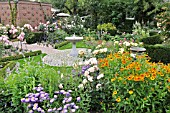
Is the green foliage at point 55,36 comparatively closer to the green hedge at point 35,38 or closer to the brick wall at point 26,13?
the green hedge at point 35,38

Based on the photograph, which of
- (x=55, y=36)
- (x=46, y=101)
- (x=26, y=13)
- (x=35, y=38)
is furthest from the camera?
(x=26, y=13)

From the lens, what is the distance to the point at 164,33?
339 inches

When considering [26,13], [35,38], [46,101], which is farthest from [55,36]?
[46,101]

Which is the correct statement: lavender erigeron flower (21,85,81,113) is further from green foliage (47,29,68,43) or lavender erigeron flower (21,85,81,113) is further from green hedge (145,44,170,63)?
green foliage (47,29,68,43)

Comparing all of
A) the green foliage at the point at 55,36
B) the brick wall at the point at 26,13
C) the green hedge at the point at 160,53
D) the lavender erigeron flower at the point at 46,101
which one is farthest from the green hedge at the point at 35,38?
the lavender erigeron flower at the point at 46,101

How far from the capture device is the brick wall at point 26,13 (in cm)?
1557

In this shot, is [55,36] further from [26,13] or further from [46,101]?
[46,101]

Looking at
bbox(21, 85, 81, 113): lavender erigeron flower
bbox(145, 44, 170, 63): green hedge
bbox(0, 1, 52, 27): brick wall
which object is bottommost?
bbox(145, 44, 170, 63): green hedge

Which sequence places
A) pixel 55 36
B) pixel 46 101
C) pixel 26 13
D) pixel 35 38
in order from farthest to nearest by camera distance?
pixel 26 13 → pixel 35 38 → pixel 55 36 → pixel 46 101

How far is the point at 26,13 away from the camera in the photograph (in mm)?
16000

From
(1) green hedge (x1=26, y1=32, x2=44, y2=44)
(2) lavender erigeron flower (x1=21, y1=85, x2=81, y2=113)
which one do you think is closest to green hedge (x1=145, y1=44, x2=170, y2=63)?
(2) lavender erigeron flower (x1=21, y1=85, x2=81, y2=113)

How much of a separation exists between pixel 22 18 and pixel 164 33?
10456 millimetres

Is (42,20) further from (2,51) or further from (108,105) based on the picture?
(108,105)

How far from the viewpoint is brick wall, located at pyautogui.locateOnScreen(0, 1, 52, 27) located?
613 inches
